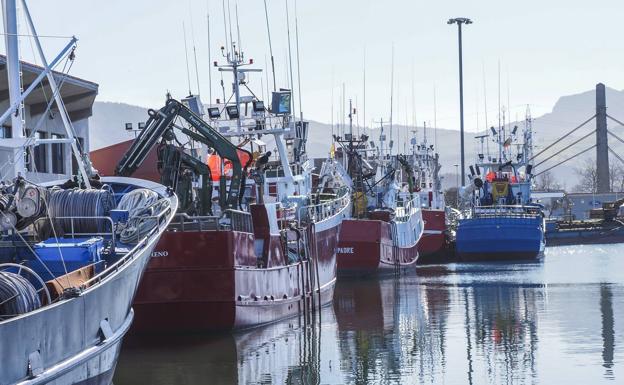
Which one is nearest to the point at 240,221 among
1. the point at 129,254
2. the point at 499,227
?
the point at 129,254

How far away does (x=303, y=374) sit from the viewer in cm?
2394

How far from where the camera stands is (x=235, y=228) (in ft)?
92.0

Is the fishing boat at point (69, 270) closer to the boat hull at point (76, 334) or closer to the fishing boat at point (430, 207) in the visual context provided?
the boat hull at point (76, 334)

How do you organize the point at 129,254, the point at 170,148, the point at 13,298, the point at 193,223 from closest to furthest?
the point at 13,298, the point at 129,254, the point at 193,223, the point at 170,148

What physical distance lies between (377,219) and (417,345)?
24306mm

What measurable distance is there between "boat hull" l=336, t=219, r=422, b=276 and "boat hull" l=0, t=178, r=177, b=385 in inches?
1056

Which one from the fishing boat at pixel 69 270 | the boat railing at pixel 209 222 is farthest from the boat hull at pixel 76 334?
the boat railing at pixel 209 222

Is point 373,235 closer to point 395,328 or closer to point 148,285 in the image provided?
point 395,328

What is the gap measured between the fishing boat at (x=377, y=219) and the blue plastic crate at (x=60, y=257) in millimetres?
28576

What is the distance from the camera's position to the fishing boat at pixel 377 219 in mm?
48531

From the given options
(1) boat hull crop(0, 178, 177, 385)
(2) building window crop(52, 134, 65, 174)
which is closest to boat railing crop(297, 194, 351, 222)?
(2) building window crop(52, 134, 65, 174)

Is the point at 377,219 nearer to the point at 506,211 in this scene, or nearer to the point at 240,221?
the point at 506,211

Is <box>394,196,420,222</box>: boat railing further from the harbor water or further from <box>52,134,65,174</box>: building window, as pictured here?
<box>52,134,65,174</box>: building window

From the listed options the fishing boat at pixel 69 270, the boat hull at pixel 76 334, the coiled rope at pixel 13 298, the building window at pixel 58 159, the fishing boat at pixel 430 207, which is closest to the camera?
the boat hull at pixel 76 334
